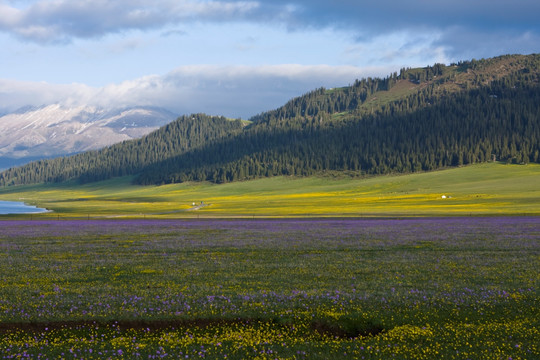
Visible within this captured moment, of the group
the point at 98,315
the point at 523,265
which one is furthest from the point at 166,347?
the point at 523,265

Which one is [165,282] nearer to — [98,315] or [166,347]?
[98,315]

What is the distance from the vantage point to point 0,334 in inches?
643

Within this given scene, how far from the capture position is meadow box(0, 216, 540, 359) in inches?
579

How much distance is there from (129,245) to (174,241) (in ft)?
15.1

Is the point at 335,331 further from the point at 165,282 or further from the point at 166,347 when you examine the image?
the point at 165,282

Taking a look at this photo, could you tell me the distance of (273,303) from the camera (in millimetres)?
19594

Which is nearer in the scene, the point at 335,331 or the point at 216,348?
the point at 216,348

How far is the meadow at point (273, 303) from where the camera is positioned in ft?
48.2

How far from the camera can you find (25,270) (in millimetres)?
28625

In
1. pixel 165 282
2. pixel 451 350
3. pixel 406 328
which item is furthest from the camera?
pixel 165 282

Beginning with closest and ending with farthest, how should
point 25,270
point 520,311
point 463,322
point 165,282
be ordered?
point 463,322 → point 520,311 → point 165,282 → point 25,270

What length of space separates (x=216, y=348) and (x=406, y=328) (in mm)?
6196

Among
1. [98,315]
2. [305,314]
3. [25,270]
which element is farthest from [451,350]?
[25,270]

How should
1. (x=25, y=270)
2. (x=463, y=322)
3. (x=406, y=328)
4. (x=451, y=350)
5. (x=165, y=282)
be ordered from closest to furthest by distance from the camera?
(x=451, y=350) → (x=406, y=328) → (x=463, y=322) → (x=165, y=282) → (x=25, y=270)
